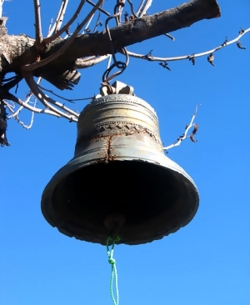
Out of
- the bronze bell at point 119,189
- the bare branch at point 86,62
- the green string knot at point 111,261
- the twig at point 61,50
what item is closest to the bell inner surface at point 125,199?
the bronze bell at point 119,189

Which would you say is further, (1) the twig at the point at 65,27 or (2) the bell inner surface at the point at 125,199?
(1) the twig at the point at 65,27

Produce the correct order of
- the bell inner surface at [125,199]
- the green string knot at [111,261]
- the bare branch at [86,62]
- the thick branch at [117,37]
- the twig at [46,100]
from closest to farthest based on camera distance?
the green string knot at [111,261] < the bell inner surface at [125,199] < the thick branch at [117,37] < the twig at [46,100] < the bare branch at [86,62]

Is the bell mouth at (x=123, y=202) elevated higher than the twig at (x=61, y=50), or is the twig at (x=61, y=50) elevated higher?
the twig at (x=61, y=50)

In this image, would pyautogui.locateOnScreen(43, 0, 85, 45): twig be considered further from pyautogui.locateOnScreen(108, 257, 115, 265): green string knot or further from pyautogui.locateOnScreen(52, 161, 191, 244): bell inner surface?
→ pyautogui.locateOnScreen(108, 257, 115, 265): green string knot

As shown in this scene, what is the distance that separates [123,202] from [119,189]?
0.08 metres

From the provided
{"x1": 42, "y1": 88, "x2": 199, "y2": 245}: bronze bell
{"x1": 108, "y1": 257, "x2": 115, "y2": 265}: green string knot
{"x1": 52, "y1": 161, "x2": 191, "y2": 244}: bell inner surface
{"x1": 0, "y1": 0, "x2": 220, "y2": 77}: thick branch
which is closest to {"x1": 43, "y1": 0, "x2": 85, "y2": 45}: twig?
{"x1": 0, "y1": 0, "x2": 220, "y2": 77}: thick branch

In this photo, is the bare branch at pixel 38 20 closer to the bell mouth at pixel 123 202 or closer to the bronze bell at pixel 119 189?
the bronze bell at pixel 119 189

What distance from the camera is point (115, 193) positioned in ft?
8.53

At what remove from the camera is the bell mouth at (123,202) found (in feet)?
7.99

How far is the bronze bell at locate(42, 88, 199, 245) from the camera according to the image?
92.1 inches

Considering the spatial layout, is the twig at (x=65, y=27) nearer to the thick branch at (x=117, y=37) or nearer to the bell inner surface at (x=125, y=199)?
the thick branch at (x=117, y=37)

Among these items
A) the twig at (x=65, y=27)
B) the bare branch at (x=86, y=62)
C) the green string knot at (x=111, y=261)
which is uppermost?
the bare branch at (x=86, y=62)

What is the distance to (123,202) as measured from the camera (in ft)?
8.44

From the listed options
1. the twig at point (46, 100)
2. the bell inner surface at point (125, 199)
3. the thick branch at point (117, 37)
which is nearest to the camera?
the bell inner surface at point (125, 199)
